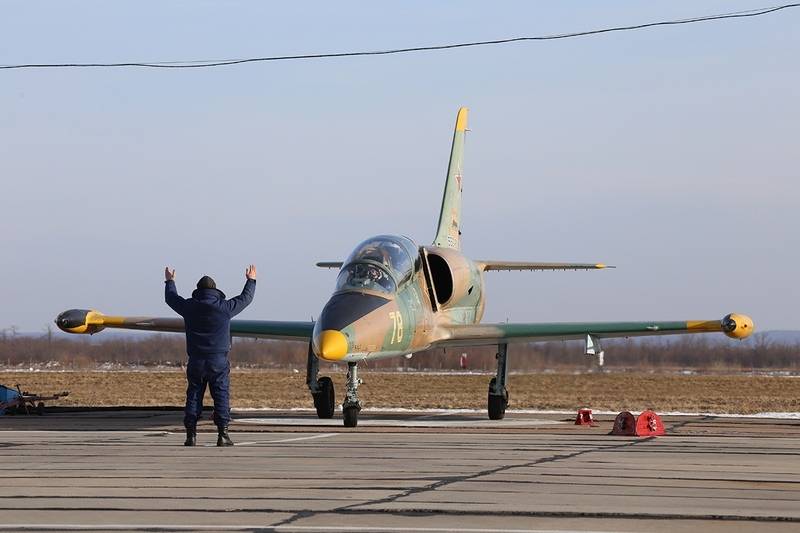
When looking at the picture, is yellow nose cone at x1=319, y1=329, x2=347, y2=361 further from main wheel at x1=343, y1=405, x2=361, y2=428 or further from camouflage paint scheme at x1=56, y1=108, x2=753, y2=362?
main wheel at x1=343, y1=405, x2=361, y2=428

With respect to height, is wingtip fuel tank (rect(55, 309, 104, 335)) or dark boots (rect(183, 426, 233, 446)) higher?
wingtip fuel tank (rect(55, 309, 104, 335))

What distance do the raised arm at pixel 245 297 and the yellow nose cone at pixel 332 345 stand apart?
3920 mm

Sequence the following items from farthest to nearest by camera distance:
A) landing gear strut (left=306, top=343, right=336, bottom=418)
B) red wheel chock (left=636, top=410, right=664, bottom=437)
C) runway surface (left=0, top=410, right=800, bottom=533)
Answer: landing gear strut (left=306, top=343, right=336, bottom=418) < red wheel chock (left=636, top=410, right=664, bottom=437) < runway surface (left=0, top=410, right=800, bottom=533)

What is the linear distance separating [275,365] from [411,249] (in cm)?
6290

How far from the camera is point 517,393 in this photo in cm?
4506

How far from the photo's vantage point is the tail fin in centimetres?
3098

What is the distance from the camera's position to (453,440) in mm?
17484

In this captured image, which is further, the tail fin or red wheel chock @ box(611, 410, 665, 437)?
the tail fin

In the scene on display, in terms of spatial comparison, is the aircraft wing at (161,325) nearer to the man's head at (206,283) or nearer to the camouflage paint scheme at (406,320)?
the camouflage paint scheme at (406,320)

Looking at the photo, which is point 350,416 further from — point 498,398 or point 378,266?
point 498,398

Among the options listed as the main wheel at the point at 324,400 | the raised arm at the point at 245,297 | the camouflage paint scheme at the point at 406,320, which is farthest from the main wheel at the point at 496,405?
the raised arm at the point at 245,297

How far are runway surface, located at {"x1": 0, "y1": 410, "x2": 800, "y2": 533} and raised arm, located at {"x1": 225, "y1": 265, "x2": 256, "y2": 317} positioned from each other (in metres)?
1.63

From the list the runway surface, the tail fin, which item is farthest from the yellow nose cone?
the tail fin

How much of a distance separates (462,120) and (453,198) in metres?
2.62
